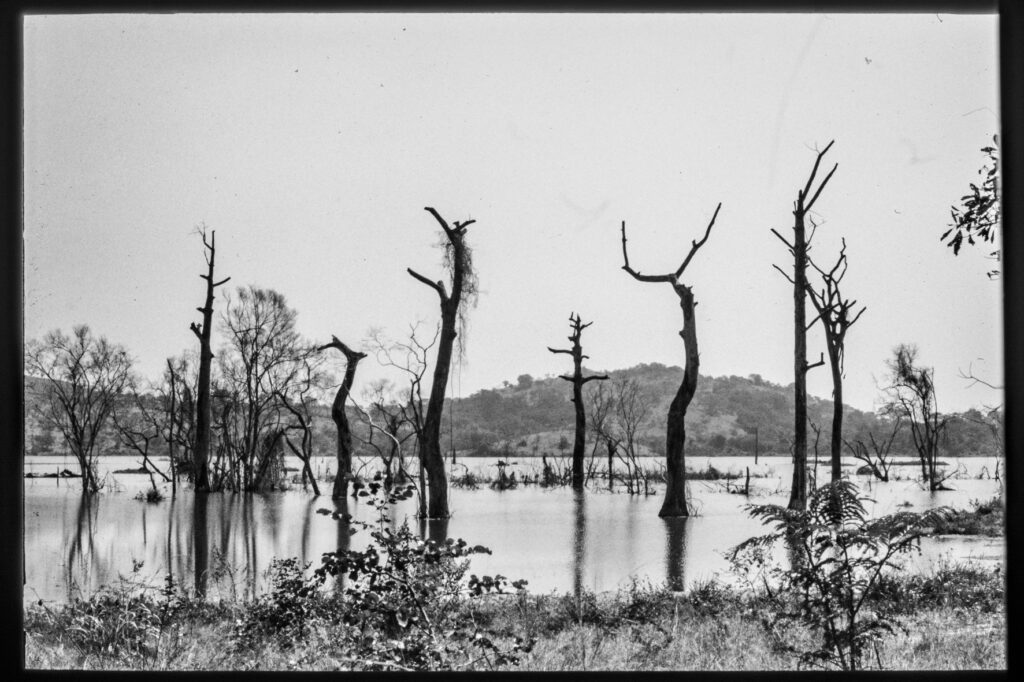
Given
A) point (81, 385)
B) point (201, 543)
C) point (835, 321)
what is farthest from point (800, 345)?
point (81, 385)

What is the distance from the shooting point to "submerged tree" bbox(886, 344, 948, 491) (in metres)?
6.71

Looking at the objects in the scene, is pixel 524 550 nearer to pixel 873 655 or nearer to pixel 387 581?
pixel 387 581

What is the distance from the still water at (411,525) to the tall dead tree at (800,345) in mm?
421

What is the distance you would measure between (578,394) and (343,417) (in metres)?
2.02

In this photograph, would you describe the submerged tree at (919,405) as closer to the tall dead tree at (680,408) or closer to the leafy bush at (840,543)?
the tall dead tree at (680,408)

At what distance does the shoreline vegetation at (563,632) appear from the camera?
4730 mm

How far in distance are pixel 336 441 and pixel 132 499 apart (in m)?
1.98

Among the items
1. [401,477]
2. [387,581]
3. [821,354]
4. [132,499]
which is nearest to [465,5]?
[387,581]

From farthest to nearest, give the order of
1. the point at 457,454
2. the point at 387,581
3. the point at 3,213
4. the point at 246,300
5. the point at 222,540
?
the point at 457,454 < the point at 246,300 < the point at 222,540 < the point at 387,581 < the point at 3,213

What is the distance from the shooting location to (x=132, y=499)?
21.6 feet

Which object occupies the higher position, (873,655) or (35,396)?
(35,396)

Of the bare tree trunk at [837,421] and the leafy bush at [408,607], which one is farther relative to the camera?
the bare tree trunk at [837,421]

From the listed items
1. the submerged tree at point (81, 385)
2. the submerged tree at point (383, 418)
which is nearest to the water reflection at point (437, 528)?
the submerged tree at point (383, 418)
